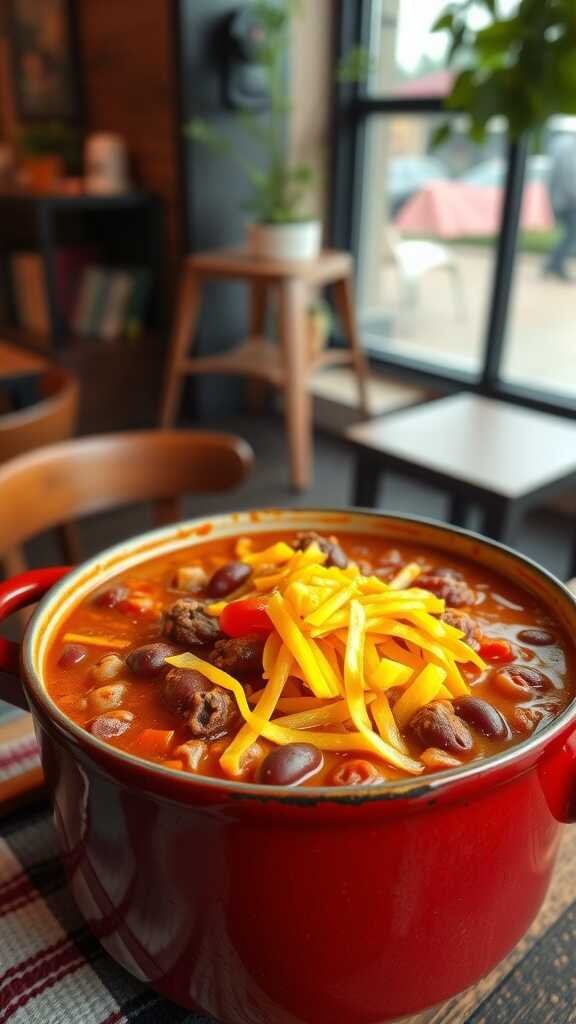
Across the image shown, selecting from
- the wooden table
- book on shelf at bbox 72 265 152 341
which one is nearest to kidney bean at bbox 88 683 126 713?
the wooden table

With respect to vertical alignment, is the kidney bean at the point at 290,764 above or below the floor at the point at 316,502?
above

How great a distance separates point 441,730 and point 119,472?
0.96 m

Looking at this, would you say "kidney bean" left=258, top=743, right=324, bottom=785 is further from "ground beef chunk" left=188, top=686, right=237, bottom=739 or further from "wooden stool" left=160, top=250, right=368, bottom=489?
"wooden stool" left=160, top=250, right=368, bottom=489

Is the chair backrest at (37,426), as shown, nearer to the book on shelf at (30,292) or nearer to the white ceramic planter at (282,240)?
the white ceramic planter at (282,240)

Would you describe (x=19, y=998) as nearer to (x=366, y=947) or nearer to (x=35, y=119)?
(x=366, y=947)

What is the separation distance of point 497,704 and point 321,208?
379 cm

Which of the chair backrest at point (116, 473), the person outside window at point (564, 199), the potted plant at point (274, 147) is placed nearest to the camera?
the chair backrest at point (116, 473)

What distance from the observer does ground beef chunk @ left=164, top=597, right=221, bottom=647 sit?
1.81ft

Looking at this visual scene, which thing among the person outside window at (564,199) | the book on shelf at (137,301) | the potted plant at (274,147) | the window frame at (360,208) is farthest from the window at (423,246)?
the book on shelf at (137,301)

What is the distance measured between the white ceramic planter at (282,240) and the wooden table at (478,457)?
1.07 m

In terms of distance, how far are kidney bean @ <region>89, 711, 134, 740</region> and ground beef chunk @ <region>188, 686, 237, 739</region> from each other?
0.14 feet

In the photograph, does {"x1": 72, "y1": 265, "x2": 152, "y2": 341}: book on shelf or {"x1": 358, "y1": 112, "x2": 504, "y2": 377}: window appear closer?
{"x1": 358, "y1": 112, "x2": 504, "y2": 377}: window

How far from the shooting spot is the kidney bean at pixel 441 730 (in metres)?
0.46

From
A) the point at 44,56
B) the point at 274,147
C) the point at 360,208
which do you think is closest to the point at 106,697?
the point at 274,147
